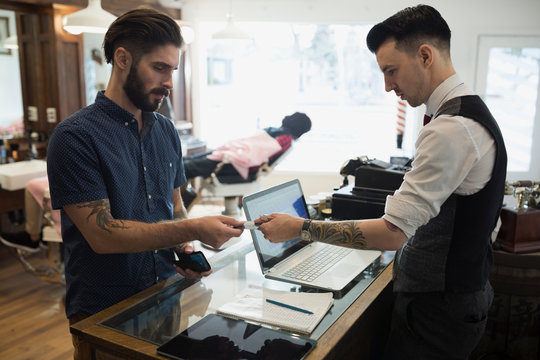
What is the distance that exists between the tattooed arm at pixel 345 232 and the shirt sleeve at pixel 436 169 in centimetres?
6

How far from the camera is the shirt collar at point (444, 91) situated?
129 cm

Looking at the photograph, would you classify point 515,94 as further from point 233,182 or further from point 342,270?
point 342,270

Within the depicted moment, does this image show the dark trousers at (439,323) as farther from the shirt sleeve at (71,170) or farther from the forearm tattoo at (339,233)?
the shirt sleeve at (71,170)

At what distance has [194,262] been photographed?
60.4 inches

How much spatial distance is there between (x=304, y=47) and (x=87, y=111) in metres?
5.08

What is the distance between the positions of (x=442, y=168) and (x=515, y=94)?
5.26 m

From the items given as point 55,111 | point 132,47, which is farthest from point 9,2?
point 132,47

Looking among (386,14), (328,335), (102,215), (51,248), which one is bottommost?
(51,248)

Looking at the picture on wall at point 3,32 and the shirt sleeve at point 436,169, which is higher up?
the picture on wall at point 3,32

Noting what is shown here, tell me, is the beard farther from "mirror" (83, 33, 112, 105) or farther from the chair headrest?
"mirror" (83, 33, 112, 105)

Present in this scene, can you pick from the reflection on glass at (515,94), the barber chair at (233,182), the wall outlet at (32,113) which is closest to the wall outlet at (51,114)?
the wall outlet at (32,113)

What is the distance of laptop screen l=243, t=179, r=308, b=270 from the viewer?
1.64 meters

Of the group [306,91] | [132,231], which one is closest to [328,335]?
[132,231]

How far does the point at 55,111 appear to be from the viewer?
459 cm
